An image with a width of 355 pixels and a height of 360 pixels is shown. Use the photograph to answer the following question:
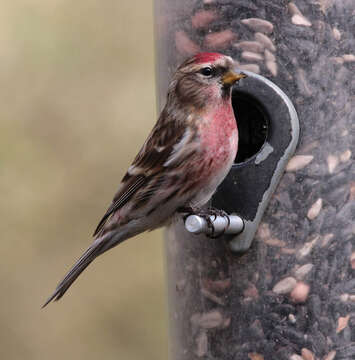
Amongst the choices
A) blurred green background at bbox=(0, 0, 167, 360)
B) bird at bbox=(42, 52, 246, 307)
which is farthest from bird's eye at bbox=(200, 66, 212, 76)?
blurred green background at bbox=(0, 0, 167, 360)

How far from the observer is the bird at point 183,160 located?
17.5 feet

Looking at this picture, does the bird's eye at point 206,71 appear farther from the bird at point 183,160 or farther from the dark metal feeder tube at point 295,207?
the dark metal feeder tube at point 295,207

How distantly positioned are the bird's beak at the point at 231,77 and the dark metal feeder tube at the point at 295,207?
0.13 m

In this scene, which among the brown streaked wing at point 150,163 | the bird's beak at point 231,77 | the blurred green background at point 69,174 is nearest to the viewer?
the bird's beak at point 231,77

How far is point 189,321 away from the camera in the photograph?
5.62 m

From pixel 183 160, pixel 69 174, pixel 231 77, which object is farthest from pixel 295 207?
pixel 69 174

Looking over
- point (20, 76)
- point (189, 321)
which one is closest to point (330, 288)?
point (189, 321)

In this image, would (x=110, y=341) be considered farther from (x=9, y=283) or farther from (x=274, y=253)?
(x=274, y=253)

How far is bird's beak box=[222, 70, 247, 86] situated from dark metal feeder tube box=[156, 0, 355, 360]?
0.13 meters

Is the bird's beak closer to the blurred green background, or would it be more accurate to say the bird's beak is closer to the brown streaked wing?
the brown streaked wing

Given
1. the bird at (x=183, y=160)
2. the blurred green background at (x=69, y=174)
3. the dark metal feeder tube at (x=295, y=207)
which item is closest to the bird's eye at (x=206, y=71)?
the bird at (x=183, y=160)

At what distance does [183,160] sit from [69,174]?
3.82 m

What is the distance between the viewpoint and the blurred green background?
9.05m

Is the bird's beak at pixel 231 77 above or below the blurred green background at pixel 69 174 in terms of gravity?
above
